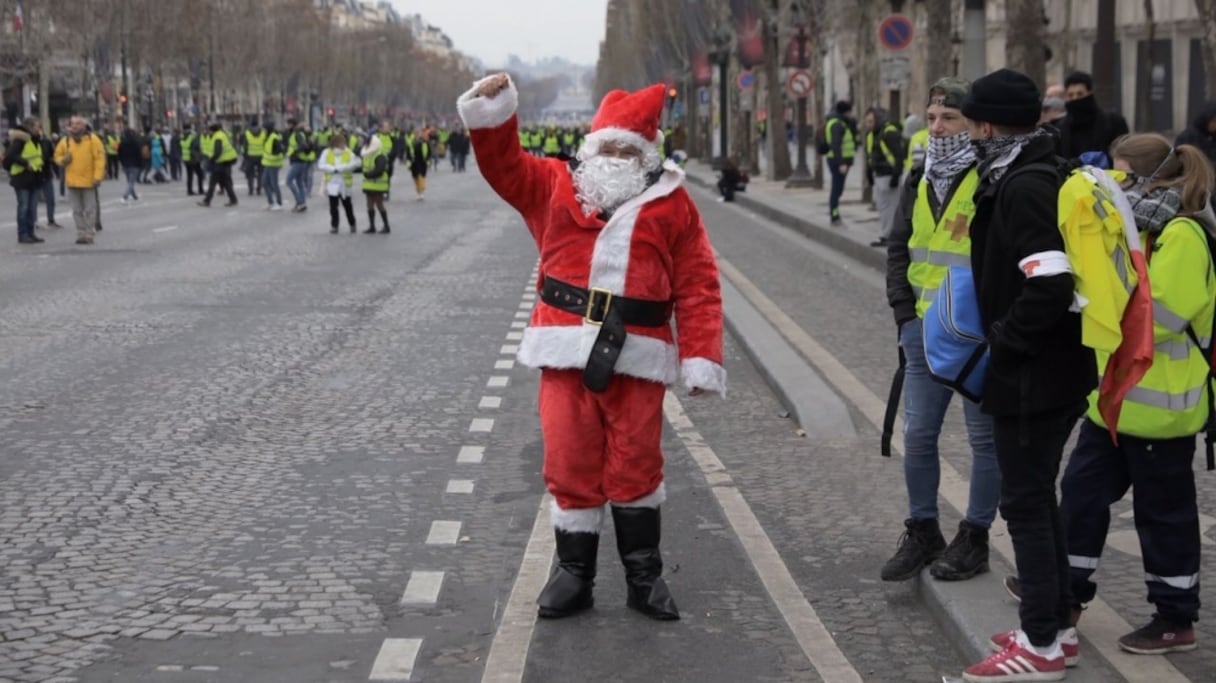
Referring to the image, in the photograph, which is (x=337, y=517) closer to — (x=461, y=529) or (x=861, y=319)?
(x=461, y=529)

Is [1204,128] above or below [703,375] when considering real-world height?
above

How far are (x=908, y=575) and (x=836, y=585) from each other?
10.6 inches

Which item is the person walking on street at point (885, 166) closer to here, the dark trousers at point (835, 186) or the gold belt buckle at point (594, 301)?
the dark trousers at point (835, 186)

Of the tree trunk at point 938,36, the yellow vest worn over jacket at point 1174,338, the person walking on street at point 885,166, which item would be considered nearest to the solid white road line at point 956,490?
the yellow vest worn over jacket at point 1174,338

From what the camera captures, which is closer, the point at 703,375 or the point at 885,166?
the point at 703,375

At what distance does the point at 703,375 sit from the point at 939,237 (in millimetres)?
884

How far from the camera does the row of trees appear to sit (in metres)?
59.0

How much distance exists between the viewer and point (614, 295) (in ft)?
19.4

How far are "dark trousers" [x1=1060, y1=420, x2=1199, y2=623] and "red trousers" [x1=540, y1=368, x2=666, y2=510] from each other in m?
1.35

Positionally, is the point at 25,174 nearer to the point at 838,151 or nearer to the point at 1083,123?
the point at 838,151

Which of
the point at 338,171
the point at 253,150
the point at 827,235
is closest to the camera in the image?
the point at 827,235

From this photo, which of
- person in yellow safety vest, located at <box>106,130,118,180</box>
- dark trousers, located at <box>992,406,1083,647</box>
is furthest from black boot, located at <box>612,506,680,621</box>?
person in yellow safety vest, located at <box>106,130,118,180</box>

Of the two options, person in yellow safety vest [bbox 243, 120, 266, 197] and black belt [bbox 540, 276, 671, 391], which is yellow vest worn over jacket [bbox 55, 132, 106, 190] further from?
black belt [bbox 540, 276, 671, 391]

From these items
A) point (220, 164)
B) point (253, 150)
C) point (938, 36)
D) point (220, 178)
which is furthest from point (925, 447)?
point (253, 150)
